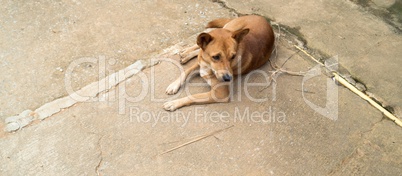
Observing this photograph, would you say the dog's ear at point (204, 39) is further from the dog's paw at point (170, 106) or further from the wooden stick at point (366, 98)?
the wooden stick at point (366, 98)

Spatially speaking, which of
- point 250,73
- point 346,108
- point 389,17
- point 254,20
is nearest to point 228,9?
point 254,20

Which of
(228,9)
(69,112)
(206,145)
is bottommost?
(206,145)

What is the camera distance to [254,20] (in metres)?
4.41

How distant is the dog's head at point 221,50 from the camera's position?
12.3ft

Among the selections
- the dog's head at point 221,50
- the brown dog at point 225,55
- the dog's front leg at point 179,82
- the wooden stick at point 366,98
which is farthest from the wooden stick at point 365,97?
the dog's front leg at point 179,82

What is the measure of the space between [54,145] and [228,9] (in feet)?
9.90

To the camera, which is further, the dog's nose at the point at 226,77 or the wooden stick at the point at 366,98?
the wooden stick at the point at 366,98

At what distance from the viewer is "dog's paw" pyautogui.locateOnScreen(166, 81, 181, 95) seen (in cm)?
396

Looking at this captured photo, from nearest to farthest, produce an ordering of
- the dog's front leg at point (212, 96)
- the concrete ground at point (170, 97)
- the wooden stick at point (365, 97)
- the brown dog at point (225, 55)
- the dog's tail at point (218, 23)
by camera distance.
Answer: the concrete ground at point (170, 97) < the brown dog at point (225, 55) < the dog's front leg at point (212, 96) < the wooden stick at point (365, 97) < the dog's tail at point (218, 23)

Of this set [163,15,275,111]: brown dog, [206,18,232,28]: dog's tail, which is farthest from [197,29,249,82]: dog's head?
[206,18,232,28]: dog's tail

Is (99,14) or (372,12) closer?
(99,14)

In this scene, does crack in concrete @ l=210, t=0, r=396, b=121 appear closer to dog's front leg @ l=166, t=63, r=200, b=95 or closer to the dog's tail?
the dog's tail

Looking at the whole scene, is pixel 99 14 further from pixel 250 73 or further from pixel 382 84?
pixel 382 84

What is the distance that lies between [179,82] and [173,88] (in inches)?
4.2
